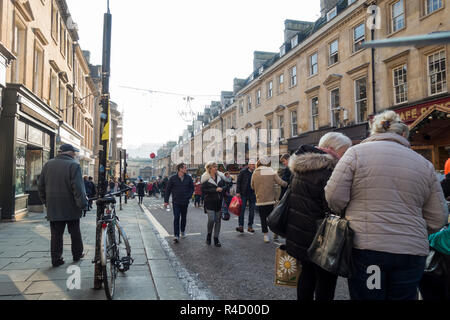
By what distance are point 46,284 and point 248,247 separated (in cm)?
368

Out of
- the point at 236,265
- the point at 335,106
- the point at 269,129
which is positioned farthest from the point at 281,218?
the point at 269,129

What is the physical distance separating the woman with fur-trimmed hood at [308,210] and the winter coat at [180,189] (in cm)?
471

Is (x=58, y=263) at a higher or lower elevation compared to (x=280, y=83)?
lower

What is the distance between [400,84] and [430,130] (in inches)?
126

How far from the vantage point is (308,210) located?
2678 millimetres

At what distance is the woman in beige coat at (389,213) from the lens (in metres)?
2.02

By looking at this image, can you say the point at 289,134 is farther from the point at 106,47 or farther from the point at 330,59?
the point at 106,47

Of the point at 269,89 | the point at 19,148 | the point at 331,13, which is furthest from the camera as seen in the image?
the point at 269,89

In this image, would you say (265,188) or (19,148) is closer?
(265,188)

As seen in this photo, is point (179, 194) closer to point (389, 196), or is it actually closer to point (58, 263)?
point (58, 263)

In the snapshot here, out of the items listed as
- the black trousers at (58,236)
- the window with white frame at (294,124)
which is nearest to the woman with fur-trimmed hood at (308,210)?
the black trousers at (58,236)

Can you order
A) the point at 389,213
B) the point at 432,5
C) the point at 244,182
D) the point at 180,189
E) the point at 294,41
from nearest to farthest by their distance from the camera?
1. the point at 389,213
2. the point at 180,189
3. the point at 244,182
4. the point at 432,5
5. the point at 294,41

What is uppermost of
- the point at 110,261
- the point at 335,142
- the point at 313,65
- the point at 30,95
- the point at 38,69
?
the point at 313,65

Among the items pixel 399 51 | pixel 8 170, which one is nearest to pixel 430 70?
pixel 399 51
